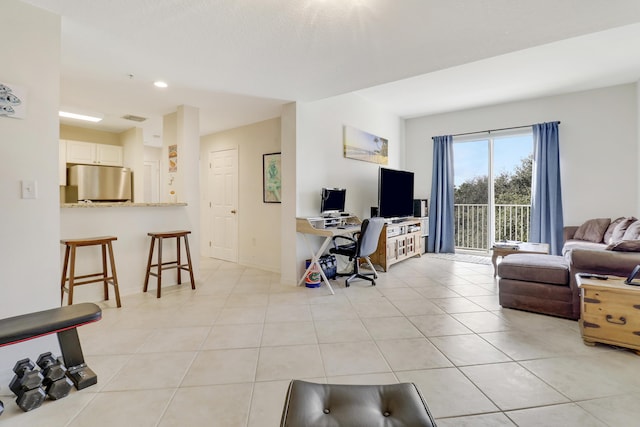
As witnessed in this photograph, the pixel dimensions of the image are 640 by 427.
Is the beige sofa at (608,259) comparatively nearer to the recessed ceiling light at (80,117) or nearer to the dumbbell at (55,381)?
the dumbbell at (55,381)

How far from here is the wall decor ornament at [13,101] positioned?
175 centimetres

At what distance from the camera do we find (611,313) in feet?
6.76

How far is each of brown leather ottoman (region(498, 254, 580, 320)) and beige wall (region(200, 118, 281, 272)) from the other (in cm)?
289

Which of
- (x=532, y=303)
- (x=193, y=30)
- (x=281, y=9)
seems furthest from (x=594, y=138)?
(x=193, y=30)

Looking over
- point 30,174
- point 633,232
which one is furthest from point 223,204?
point 633,232

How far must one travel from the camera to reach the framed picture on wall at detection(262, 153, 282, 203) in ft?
14.2

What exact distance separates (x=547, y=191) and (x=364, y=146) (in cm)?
307

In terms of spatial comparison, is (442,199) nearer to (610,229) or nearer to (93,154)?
(610,229)

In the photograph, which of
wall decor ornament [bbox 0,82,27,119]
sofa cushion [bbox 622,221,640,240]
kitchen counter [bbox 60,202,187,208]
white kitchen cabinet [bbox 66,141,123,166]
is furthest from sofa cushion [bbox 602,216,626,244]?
white kitchen cabinet [bbox 66,141,123,166]

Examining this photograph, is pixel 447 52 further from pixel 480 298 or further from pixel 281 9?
pixel 480 298

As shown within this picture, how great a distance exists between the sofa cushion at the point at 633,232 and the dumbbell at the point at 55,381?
5.40m

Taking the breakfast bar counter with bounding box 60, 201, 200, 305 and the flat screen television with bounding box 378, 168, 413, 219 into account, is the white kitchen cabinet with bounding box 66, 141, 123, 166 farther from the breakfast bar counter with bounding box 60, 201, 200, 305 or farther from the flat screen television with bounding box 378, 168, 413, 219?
the flat screen television with bounding box 378, 168, 413, 219

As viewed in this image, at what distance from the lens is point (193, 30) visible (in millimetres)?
2096

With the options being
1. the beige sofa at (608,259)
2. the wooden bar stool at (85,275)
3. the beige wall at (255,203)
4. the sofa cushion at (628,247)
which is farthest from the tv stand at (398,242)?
the wooden bar stool at (85,275)
